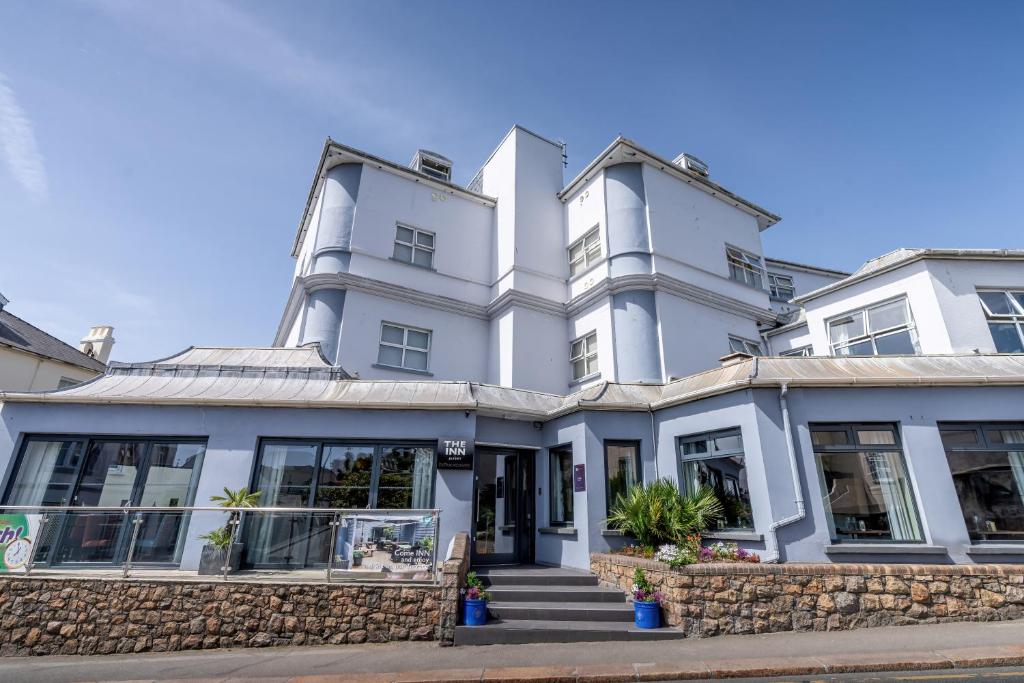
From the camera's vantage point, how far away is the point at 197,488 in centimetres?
1046

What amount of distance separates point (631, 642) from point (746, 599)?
207 centimetres

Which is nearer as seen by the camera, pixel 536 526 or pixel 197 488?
pixel 197 488

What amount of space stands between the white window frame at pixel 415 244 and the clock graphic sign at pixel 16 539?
36.9 feet

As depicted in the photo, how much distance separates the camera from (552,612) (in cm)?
855

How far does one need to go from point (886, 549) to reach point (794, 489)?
5.57 feet

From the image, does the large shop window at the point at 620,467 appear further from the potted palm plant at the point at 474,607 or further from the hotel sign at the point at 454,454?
the potted palm plant at the point at 474,607

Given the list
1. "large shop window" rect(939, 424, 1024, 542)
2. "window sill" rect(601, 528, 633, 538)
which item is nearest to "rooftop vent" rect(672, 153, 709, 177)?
"large shop window" rect(939, 424, 1024, 542)

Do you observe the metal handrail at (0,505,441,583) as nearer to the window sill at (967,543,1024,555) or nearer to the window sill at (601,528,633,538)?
the window sill at (601,528,633,538)

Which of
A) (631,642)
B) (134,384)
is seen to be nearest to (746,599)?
(631,642)

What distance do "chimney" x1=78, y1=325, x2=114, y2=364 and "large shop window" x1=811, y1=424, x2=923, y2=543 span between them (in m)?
33.6

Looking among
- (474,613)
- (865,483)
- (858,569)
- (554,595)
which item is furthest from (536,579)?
(865,483)

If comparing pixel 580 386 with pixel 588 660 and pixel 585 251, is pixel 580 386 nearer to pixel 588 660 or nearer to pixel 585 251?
pixel 585 251

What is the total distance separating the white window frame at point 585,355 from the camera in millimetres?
16094

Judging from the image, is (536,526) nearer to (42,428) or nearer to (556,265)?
(556,265)
